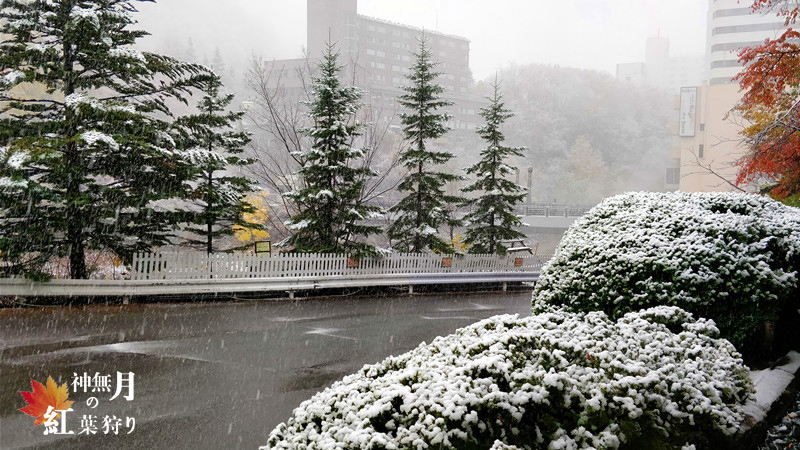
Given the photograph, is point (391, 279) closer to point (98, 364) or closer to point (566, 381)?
point (98, 364)

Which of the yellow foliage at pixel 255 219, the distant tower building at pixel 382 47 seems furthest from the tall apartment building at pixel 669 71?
the yellow foliage at pixel 255 219

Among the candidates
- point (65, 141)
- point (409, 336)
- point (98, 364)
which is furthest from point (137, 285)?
point (409, 336)

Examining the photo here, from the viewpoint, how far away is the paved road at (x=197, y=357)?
216 inches

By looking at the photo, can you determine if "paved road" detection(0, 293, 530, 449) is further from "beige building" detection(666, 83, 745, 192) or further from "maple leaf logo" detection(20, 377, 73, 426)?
"beige building" detection(666, 83, 745, 192)

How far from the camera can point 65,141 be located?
1205cm

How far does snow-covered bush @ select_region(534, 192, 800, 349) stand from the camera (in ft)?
17.8

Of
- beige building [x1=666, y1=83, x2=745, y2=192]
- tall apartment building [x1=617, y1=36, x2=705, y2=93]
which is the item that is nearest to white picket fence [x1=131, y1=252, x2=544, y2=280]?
beige building [x1=666, y1=83, x2=745, y2=192]

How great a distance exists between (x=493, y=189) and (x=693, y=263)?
52.7 ft

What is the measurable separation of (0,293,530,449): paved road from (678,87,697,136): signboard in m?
56.4

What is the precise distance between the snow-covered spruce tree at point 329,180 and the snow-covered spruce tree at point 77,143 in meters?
4.07

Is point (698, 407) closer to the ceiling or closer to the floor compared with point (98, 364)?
closer to the ceiling

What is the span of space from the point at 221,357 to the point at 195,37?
149208 mm

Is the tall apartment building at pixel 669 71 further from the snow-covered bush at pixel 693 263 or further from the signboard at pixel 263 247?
the snow-covered bush at pixel 693 263

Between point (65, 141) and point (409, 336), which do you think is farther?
point (65, 141)
